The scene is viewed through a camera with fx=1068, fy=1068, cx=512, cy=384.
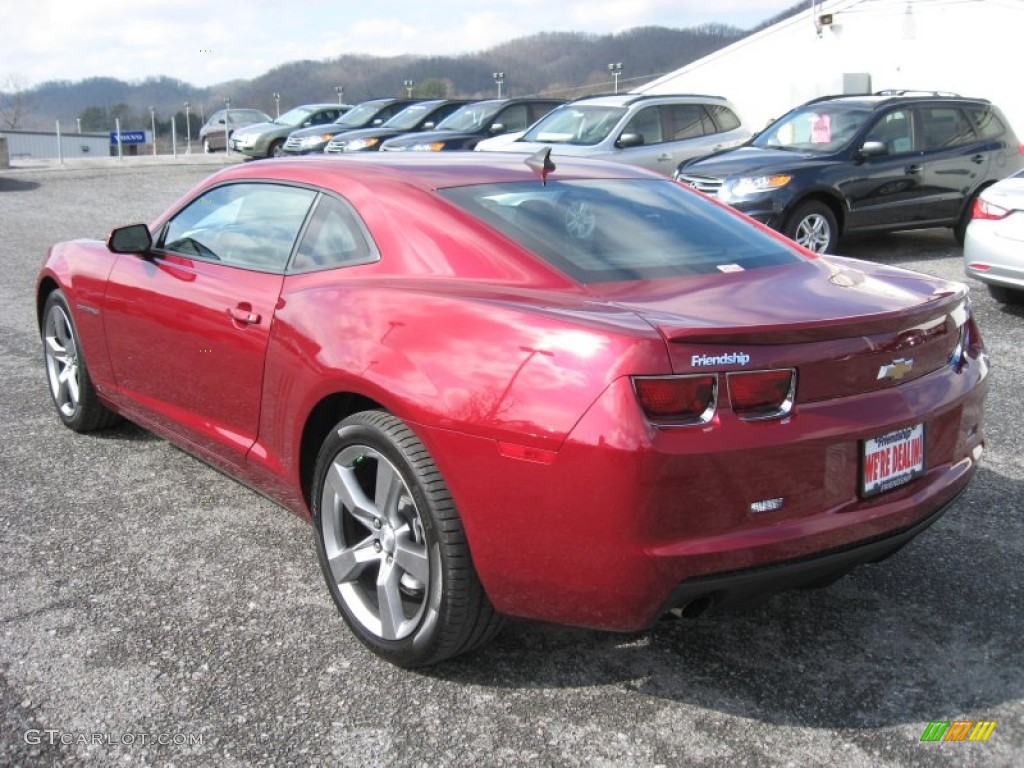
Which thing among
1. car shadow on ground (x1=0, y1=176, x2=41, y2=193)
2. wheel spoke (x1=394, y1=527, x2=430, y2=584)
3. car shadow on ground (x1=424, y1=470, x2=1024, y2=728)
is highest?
car shadow on ground (x1=0, y1=176, x2=41, y2=193)

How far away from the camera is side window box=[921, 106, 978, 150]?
37.1ft

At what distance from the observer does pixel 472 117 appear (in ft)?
60.2

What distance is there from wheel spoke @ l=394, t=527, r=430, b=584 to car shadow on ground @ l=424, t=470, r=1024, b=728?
0.32 metres

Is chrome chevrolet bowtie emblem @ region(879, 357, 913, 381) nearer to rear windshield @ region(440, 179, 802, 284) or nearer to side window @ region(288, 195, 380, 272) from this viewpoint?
rear windshield @ region(440, 179, 802, 284)

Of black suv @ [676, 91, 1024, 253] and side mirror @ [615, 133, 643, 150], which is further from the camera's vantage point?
side mirror @ [615, 133, 643, 150]

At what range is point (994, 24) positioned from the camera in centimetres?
1664

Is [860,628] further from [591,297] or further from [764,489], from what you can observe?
[591,297]

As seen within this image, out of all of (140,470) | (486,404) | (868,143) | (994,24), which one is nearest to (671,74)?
(994,24)

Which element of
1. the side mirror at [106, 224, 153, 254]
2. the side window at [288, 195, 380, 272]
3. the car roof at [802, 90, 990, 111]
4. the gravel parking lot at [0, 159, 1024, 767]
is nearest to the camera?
the gravel parking lot at [0, 159, 1024, 767]

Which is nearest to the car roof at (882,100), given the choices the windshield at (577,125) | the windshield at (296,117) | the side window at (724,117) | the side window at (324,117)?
the side window at (724,117)

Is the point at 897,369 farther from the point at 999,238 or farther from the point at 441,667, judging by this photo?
the point at 999,238

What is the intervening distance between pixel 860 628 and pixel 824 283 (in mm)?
1076

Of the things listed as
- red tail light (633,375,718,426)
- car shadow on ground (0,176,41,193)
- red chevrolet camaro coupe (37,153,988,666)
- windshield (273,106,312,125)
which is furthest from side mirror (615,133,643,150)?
windshield (273,106,312,125)

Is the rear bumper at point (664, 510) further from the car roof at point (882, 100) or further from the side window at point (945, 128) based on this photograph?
the side window at point (945, 128)
